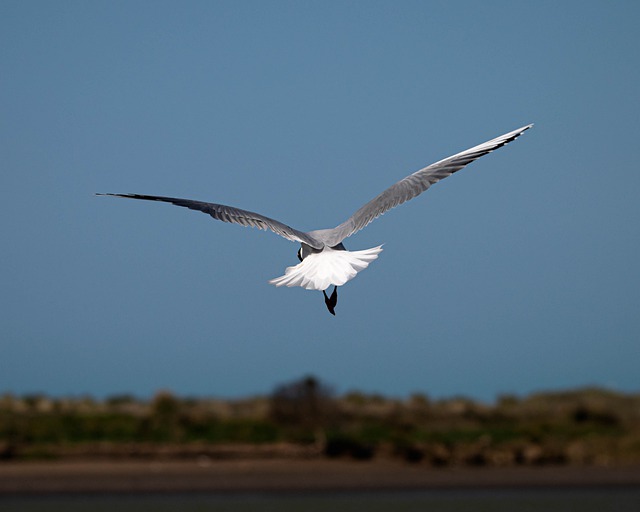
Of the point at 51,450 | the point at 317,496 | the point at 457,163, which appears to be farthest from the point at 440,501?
the point at 457,163

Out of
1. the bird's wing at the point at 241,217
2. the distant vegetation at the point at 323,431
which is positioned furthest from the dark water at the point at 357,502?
the bird's wing at the point at 241,217

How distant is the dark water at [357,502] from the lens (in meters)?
23.1

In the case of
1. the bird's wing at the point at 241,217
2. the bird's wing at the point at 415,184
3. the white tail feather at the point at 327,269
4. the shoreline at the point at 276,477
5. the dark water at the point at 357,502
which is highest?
the bird's wing at the point at 415,184

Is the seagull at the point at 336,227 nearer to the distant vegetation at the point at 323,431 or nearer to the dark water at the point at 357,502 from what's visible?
the dark water at the point at 357,502

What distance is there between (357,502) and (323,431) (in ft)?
10.4

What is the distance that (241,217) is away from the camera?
27.8ft

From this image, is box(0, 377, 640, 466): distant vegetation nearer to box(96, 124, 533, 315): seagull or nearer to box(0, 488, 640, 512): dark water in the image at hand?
box(0, 488, 640, 512): dark water

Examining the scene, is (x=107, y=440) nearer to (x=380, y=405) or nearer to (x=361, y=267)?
(x=380, y=405)

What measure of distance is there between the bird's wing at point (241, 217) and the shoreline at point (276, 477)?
1608 centimetres

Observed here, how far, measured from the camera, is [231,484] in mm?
24625

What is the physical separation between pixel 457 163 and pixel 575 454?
18249 mm

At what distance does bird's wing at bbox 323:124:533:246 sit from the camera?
8.79m

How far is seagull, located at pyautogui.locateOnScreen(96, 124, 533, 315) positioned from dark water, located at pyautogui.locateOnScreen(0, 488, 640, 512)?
14926mm

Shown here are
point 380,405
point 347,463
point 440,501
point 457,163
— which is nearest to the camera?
point 457,163
